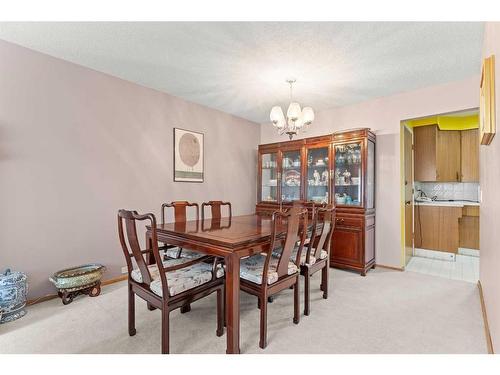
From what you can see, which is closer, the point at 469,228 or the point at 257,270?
the point at 257,270

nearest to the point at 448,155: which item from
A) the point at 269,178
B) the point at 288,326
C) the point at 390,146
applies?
the point at 390,146

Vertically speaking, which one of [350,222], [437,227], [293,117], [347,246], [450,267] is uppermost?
[293,117]

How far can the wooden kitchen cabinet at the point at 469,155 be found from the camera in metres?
4.35

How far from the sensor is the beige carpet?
69.9 inches

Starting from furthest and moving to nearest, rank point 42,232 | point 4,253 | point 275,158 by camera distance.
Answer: point 275,158
point 42,232
point 4,253

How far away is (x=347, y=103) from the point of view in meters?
3.78

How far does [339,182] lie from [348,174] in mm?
165

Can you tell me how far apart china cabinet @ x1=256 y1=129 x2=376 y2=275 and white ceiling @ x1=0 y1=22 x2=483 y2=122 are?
74 centimetres

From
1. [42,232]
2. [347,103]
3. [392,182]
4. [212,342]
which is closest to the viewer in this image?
[212,342]

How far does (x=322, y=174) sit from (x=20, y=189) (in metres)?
3.56

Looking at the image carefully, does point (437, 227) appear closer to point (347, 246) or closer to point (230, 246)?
point (347, 246)

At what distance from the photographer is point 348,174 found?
11.9 feet
